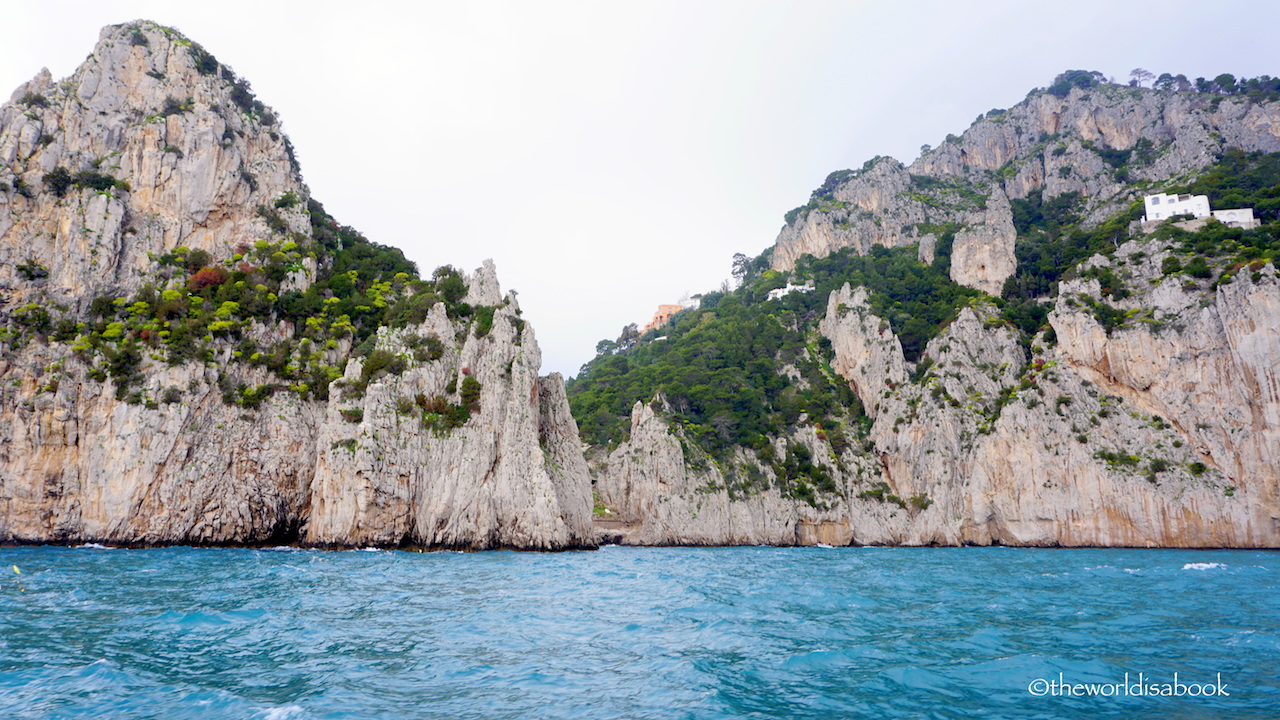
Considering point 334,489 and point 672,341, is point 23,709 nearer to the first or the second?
point 334,489

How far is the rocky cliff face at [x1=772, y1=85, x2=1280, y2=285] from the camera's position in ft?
232

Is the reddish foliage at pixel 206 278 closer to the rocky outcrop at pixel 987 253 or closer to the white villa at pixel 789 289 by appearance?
the white villa at pixel 789 289

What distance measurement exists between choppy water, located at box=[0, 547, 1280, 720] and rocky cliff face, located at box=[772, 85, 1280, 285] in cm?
6155

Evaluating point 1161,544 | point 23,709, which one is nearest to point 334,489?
point 23,709

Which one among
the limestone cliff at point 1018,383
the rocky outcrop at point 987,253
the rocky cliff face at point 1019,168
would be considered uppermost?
the rocky cliff face at point 1019,168

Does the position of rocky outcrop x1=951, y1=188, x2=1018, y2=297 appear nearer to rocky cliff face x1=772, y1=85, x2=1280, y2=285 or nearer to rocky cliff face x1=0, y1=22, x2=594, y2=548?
rocky cliff face x1=772, y1=85, x2=1280, y2=285

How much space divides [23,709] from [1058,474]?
59.3m

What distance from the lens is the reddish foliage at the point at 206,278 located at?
4091 cm

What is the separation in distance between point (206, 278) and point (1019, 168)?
99207 millimetres

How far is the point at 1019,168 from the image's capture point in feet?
302

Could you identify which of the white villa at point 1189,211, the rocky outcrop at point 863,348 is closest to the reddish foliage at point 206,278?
the rocky outcrop at point 863,348

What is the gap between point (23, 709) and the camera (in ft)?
28.6

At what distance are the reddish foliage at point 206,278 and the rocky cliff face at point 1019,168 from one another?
234ft

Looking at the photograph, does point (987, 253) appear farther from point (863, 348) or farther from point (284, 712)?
point (284, 712)
